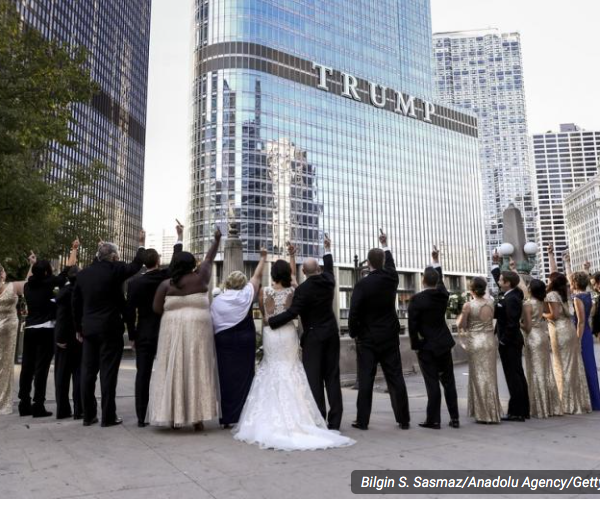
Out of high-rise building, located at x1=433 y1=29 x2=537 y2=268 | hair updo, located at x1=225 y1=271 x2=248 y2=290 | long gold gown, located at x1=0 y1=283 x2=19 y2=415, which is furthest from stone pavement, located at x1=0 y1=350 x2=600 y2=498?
high-rise building, located at x1=433 y1=29 x2=537 y2=268

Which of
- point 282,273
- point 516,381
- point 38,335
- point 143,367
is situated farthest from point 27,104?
point 516,381

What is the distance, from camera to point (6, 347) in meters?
7.41

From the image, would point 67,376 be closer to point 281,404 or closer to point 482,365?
point 281,404

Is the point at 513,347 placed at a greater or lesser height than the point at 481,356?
greater

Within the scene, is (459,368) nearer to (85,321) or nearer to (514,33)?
(85,321)

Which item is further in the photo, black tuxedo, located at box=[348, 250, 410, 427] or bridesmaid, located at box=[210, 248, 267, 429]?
black tuxedo, located at box=[348, 250, 410, 427]

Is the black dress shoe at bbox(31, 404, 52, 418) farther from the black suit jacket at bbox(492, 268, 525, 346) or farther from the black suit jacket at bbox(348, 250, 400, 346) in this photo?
the black suit jacket at bbox(492, 268, 525, 346)

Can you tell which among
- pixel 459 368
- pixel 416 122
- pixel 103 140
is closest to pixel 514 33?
pixel 416 122

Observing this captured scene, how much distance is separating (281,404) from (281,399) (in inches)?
2.7

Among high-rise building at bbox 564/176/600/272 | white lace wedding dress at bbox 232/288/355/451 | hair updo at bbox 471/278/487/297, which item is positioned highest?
high-rise building at bbox 564/176/600/272

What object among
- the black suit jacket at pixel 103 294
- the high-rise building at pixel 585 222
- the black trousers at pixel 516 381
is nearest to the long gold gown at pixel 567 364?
the black trousers at pixel 516 381

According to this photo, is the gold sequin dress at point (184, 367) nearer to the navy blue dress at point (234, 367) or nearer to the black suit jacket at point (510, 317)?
the navy blue dress at point (234, 367)

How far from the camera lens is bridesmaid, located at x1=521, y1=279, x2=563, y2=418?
7312 millimetres

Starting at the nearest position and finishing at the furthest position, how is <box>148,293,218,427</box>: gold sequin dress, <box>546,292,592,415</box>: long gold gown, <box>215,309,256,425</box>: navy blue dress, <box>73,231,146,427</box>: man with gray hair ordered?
<box>148,293,218,427</box>: gold sequin dress → <box>215,309,256,425</box>: navy blue dress → <box>73,231,146,427</box>: man with gray hair → <box>546,292,592,415</box>: long gold gown
